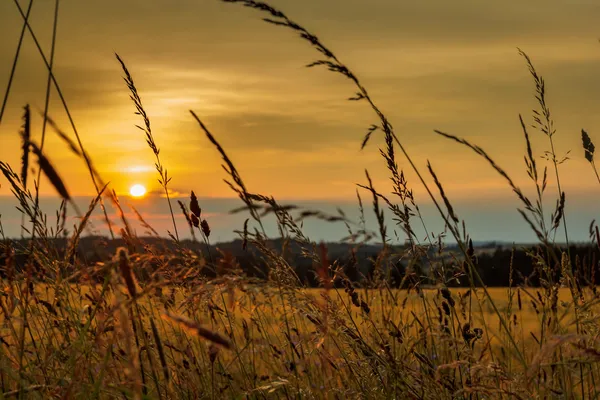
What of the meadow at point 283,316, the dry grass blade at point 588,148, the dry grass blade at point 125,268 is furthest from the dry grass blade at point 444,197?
the dry grass blade at point 588,148

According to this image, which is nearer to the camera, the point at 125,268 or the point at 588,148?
the point at 125,268

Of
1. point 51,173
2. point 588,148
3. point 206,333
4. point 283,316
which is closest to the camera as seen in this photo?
point 206,333

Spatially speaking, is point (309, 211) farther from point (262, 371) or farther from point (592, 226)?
point (262, 371)

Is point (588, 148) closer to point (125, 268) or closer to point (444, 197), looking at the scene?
point (444, 197)

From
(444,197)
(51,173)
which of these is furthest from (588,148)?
(51,173)

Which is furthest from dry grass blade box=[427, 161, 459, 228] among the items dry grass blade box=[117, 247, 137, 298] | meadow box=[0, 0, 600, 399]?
dry grass blade box=[117, 247, 137, 298]

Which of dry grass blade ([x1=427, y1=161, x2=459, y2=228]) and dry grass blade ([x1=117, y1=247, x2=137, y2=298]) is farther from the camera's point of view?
dry grass blade ([x1=427, y1=161, x2=459, y2=228])

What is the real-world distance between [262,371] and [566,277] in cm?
202

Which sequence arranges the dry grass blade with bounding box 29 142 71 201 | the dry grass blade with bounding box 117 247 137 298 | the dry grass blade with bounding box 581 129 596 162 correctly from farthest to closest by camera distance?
the dry grass blade with bounding box 581 129 596 162
the dry grass blade with bounding box 29 142 71 201
the dry grass blade with bounding box 117 247 137 298

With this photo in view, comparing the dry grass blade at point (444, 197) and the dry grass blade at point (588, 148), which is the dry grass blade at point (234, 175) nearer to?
the dry grass blade at point (444, 197)

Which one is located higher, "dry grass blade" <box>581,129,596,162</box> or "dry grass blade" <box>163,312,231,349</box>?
"dry grass blade" <box>581,129,596,162</box>

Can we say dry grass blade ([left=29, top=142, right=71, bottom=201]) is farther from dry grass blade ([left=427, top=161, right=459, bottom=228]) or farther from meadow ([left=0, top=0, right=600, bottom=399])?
dry grass blade ([left=427, top=161, right=459, bottom=228])

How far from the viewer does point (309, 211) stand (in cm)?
203

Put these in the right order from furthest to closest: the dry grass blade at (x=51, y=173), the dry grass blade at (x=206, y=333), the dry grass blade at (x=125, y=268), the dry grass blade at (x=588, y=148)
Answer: the dry grass blade at (x=588, y=148) → the dry grass blade at (x=51, y=173) → the dry grass blade at (x=125, y=268) → the dry grass blade at (x=206, y=333)
